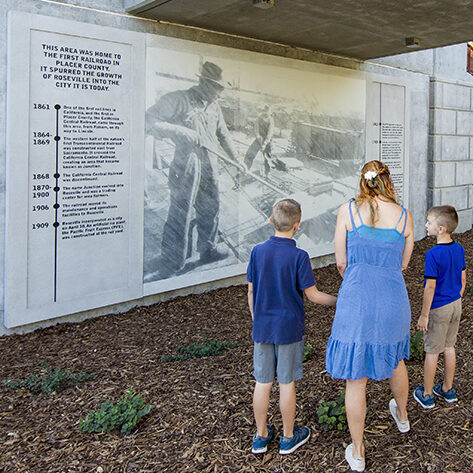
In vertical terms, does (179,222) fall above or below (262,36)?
below

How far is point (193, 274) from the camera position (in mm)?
6887

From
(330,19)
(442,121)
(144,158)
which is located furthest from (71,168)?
(442,121)

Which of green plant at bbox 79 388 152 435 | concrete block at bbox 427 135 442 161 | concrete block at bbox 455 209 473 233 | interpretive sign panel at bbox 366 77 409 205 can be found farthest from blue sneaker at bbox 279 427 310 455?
concrete block at bbox 455 209 473 233

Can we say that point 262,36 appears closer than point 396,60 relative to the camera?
Yes

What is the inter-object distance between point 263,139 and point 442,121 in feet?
18.2

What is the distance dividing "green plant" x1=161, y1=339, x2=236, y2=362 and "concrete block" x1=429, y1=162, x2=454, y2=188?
7647 millimetres

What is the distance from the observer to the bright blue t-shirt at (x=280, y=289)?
2932 mm

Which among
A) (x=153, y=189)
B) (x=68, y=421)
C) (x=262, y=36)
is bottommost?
(x=68, y=421)

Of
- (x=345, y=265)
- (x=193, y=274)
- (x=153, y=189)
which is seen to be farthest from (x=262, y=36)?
(x=345, y=265)

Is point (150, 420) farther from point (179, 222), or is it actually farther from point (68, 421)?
point (179, 222)

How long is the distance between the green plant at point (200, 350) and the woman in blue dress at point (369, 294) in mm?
2187

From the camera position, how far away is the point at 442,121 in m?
11.3

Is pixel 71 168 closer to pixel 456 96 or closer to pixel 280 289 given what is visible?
pixel 280 289

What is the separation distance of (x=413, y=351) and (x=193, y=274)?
3.15 m
